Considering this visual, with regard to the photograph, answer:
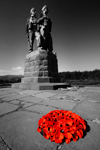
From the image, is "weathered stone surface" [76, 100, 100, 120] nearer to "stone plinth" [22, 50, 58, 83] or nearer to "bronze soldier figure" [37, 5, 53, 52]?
"stone plinth" [22, 50, 58, 83]

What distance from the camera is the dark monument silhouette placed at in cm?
485

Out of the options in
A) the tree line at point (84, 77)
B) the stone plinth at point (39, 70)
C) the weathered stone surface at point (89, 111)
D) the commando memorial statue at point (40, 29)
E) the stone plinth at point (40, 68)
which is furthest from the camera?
the tree line at point (84, 77)

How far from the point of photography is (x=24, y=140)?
77cm

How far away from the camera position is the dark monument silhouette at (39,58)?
4.85 meters

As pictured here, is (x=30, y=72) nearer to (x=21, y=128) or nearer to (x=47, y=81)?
(x=47, y=81)

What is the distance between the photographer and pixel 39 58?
5.17 meters

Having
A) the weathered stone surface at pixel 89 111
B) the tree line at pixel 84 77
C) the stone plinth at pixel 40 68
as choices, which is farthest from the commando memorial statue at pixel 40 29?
the tree line at pixel 84 77

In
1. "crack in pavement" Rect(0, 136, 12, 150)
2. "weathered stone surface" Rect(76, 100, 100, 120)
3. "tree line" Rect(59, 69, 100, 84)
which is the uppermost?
"tree line" Rect(59, 69, 100, 84)

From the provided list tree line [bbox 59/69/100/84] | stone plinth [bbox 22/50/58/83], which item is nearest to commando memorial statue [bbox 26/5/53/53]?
stone plinth [bbox 22/50/58/83]

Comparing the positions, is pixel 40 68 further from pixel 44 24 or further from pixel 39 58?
pixel 44 24

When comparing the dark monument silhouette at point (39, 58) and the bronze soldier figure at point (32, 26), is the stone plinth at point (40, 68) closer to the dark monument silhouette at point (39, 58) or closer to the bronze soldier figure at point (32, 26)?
the dark monument silhouette at point (39, 58)

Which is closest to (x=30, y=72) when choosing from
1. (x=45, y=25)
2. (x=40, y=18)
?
(x=45, y=25)

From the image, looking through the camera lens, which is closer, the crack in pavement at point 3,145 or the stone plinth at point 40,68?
the crack in pavement at point 3,145

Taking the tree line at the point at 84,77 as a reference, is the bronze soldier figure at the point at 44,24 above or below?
above
